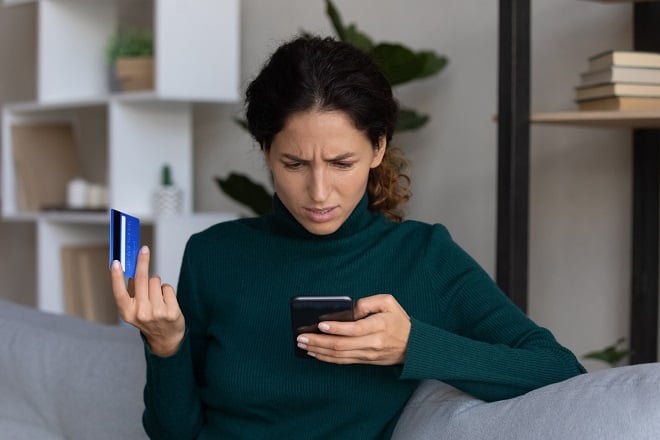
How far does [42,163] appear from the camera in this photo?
358 centimetres

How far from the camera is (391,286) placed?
1.40m

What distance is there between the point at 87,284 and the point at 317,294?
223 centimetres

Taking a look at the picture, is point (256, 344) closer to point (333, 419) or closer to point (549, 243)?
point (333, 419)

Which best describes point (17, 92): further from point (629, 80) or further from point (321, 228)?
point (321, 228)

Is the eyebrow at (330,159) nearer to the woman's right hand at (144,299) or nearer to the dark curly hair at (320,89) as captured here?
the dark curly hair at (320,89)

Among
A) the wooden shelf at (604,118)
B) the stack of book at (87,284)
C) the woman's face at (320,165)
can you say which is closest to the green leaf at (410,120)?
the wooden shelf at (604,118)

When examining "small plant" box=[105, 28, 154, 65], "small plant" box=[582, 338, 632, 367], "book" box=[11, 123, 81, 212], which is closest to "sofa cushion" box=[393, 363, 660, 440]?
"small plant" box=[582, 338, 632, 367]

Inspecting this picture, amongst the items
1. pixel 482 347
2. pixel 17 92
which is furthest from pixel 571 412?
pixel 17 92

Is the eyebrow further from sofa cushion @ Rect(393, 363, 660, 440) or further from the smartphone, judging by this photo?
sofa cushion @ Rect(393, 363, 660, 440)

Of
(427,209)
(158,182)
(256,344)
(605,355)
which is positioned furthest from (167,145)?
(256,344)

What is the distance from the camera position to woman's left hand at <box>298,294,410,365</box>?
1145 mm

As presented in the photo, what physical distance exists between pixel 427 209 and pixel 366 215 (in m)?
1.25

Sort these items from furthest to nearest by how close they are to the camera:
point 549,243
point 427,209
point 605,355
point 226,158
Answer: point 226,158
point 427,209
point 549,243
point 605,355

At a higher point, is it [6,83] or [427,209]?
[6,83]
